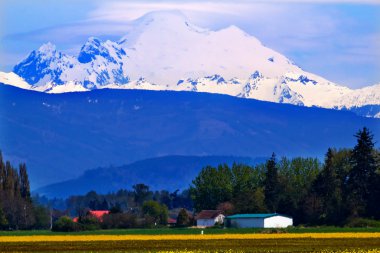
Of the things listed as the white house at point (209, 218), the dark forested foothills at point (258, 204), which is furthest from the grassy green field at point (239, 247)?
the white house at point (209, 218)

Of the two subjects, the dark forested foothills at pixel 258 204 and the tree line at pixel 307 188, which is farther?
the tree line at pixel 307 188

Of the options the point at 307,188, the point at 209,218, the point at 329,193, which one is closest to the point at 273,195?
the point at 307,188

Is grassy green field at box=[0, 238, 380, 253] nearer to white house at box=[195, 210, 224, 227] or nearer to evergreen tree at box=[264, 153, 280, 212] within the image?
white house at box=[195, 210, 224, 227]

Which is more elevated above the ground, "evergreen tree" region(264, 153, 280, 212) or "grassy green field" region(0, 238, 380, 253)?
"evergreen tree" region(264, 153, 280, 212)

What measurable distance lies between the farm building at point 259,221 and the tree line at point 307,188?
3734mm

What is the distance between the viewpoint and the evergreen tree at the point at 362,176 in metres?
145

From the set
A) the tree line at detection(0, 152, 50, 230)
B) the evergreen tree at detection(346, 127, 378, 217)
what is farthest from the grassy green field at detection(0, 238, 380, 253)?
the tree line at detection(0, 152, 50, 230)

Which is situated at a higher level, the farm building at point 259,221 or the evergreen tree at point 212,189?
the evergreen tree at point 212,189

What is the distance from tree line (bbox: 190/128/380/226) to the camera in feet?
477

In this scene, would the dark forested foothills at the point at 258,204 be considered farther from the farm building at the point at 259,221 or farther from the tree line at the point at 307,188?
the farm building at the point at 259,221

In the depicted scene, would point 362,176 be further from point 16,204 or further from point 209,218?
point 16,204

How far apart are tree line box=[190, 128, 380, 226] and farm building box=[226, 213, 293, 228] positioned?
3734mm

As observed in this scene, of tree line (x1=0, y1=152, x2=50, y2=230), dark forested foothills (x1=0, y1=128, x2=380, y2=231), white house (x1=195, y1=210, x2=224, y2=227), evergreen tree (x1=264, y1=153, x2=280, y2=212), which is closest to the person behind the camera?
dark forested foothills (x1=0, y1=128, x2=380, y2=231)

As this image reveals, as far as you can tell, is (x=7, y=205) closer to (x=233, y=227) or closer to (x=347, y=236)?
(x=233, y=227)
